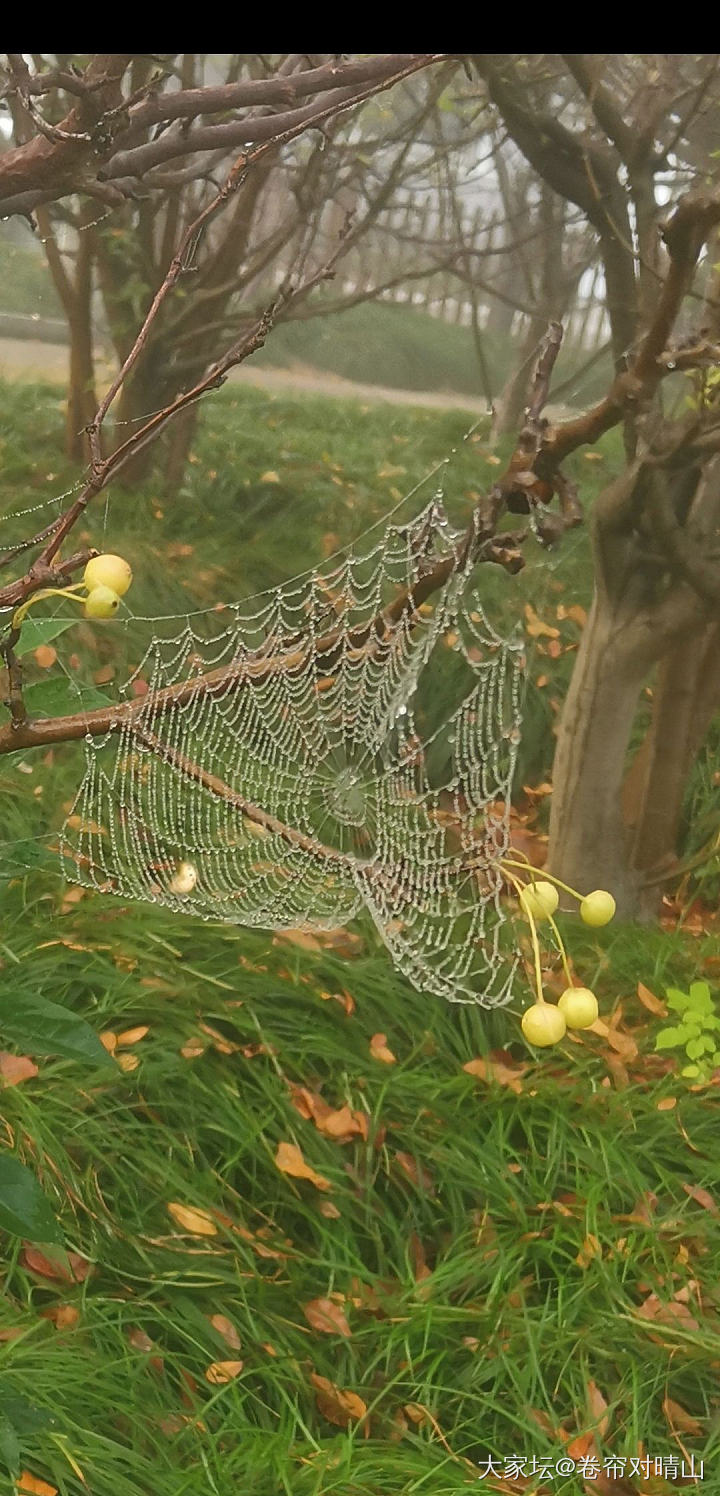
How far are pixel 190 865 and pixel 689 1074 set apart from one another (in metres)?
0.44

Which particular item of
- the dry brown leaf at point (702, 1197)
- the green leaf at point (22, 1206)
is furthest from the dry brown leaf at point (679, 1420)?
the green leaf at point (22, 1206)

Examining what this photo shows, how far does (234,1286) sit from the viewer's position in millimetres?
792

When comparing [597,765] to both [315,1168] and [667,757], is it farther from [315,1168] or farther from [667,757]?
[315,1168]

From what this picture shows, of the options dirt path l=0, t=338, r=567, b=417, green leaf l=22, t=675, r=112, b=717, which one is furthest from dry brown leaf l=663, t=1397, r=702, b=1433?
dirt path l=0, t=338, r=567, b=417

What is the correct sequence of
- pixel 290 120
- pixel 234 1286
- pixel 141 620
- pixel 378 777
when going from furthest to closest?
pixel 378 777
pixel 141 620
pixel 234 1286
pixel 290 120

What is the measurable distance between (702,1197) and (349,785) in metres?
0.44

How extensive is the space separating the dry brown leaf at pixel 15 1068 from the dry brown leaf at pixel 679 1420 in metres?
0.51

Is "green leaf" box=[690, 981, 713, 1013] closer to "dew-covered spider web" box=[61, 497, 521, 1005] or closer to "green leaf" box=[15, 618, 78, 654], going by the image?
"dew-covered spider web" box=[61, 497, 521, 1005]

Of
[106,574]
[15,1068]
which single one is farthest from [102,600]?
[15,1068]

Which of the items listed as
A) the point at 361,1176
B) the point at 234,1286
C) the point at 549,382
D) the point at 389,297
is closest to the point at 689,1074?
the point at 361,1176

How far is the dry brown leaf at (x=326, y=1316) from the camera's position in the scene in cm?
Result: 79

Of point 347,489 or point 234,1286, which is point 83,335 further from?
point 234,1286

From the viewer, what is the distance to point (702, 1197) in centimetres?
88

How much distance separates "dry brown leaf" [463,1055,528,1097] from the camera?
92cm
